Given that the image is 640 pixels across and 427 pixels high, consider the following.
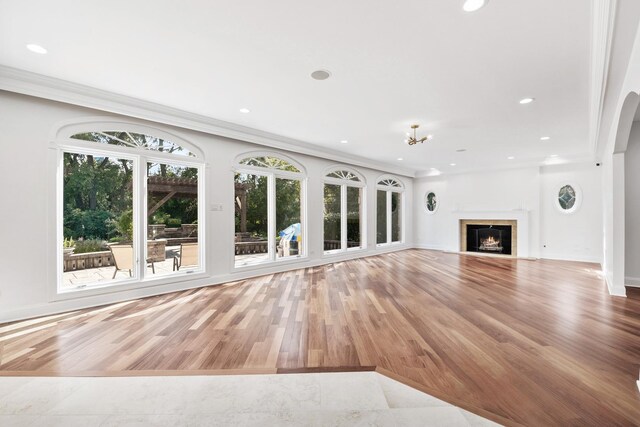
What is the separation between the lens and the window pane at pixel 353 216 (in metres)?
8.54

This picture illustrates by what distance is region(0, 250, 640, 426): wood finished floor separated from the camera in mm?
2092

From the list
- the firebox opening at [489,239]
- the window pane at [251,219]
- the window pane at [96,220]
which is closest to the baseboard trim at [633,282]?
the firebox opening at [489,239]

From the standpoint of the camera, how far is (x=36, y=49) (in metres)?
2.92

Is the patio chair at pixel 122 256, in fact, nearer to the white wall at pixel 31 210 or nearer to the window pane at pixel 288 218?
the white wall at pixel 31 210

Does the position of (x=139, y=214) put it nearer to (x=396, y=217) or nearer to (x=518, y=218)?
(x=396, y=217)

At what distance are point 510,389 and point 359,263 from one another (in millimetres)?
5622

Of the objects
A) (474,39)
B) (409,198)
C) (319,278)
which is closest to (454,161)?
(409,198)

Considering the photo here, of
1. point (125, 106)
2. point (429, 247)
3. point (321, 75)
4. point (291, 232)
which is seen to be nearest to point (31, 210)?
point (125, 106)

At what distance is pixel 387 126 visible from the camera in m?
5.34

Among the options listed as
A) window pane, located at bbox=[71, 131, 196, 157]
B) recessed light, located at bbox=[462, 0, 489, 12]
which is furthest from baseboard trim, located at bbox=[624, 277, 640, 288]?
window pane, located at bbox=[71, 131, 196, 157]

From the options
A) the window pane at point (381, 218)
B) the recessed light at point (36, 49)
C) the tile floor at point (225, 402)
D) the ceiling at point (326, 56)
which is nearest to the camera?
the tile floor at point (225, 402)

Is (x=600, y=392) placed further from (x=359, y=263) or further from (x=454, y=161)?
(x=454, y=161)

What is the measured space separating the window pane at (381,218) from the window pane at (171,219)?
6011 millimetres

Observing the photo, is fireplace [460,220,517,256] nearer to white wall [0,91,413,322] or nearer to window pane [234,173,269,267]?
window pane [234,173,269,267]
